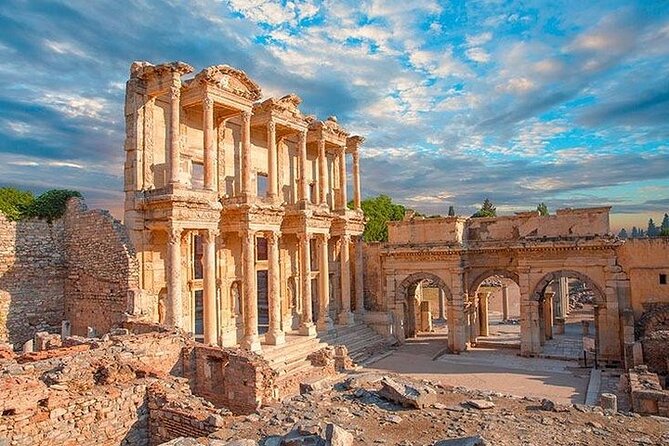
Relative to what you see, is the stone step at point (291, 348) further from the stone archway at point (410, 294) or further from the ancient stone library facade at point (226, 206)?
the stone archway at point (410, 294)

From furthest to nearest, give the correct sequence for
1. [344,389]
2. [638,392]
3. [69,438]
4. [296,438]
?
[638,392], [344,389], [69,438], [296,438]

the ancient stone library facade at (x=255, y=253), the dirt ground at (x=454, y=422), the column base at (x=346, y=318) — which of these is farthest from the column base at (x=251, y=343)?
the dirt ground at (x=454, y=422)

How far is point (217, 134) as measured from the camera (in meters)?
23.1

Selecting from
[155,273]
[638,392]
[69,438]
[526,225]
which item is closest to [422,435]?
[69,438]

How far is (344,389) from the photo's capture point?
444 inches

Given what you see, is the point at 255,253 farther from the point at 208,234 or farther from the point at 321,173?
the point at 321,173

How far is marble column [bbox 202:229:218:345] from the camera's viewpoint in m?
19.5

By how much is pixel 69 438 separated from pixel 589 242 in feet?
72.1

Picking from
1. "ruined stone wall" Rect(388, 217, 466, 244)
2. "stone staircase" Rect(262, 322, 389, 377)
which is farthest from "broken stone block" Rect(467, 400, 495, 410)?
"ruined stone wall" Rect(388, 217, 466, 244)

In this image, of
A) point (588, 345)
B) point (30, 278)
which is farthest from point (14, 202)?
point (588, 345)

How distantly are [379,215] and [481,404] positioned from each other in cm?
3989

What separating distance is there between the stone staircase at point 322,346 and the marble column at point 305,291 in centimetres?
51

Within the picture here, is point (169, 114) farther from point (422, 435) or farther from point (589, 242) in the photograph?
point (589, 242)

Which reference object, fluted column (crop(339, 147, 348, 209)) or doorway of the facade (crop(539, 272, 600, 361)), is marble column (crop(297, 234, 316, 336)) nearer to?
fluted column (crop(339, 147, 348, 209))
